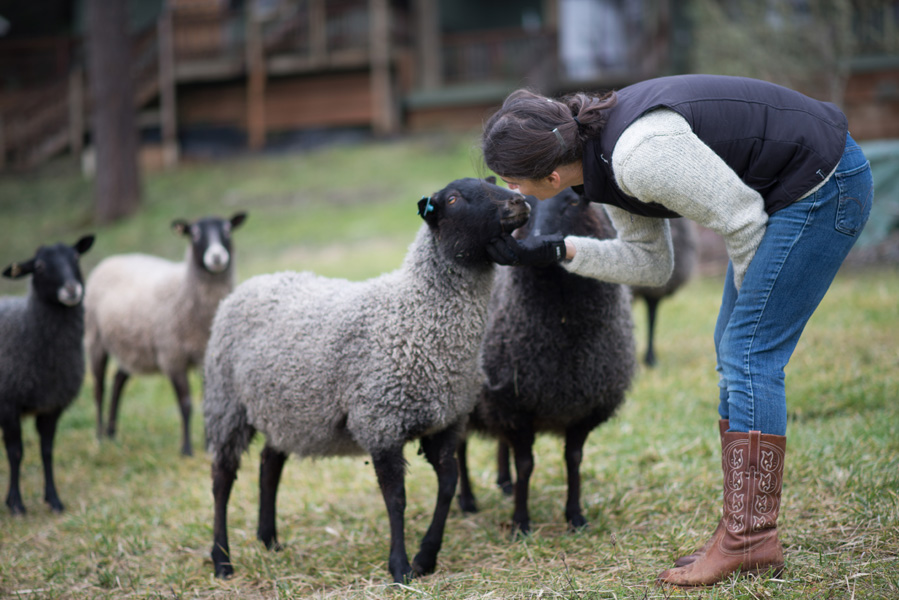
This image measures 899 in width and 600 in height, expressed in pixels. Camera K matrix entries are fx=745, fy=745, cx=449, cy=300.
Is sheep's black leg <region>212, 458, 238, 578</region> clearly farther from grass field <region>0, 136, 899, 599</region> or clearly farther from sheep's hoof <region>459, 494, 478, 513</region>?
sheep's hoof <region>459, 494, 478, 513</region>

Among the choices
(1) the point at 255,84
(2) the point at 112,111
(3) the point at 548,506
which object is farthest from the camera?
(1) the point at 255,84

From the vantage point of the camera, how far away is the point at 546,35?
18.0m

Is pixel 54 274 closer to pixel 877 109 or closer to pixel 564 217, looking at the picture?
pixel 564 217

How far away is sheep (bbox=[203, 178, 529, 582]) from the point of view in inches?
132

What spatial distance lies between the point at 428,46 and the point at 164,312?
14.9m

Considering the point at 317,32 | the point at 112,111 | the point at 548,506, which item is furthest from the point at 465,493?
the point at 317,32

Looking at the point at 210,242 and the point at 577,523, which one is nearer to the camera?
the point at 577,523

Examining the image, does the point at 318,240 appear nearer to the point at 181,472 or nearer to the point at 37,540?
the point at 181,472

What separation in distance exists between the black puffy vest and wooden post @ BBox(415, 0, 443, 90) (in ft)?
56.4

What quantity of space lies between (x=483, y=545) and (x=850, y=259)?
7.94 meters

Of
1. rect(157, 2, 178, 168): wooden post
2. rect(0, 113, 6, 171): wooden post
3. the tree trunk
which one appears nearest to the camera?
the tree trunk

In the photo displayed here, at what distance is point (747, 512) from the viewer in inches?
111

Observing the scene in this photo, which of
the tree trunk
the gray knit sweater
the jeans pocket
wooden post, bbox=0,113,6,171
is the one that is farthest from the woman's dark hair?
wooden post, bbox=0,113,6,171

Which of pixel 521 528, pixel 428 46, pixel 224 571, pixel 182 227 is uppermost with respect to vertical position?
pixel 428 46
